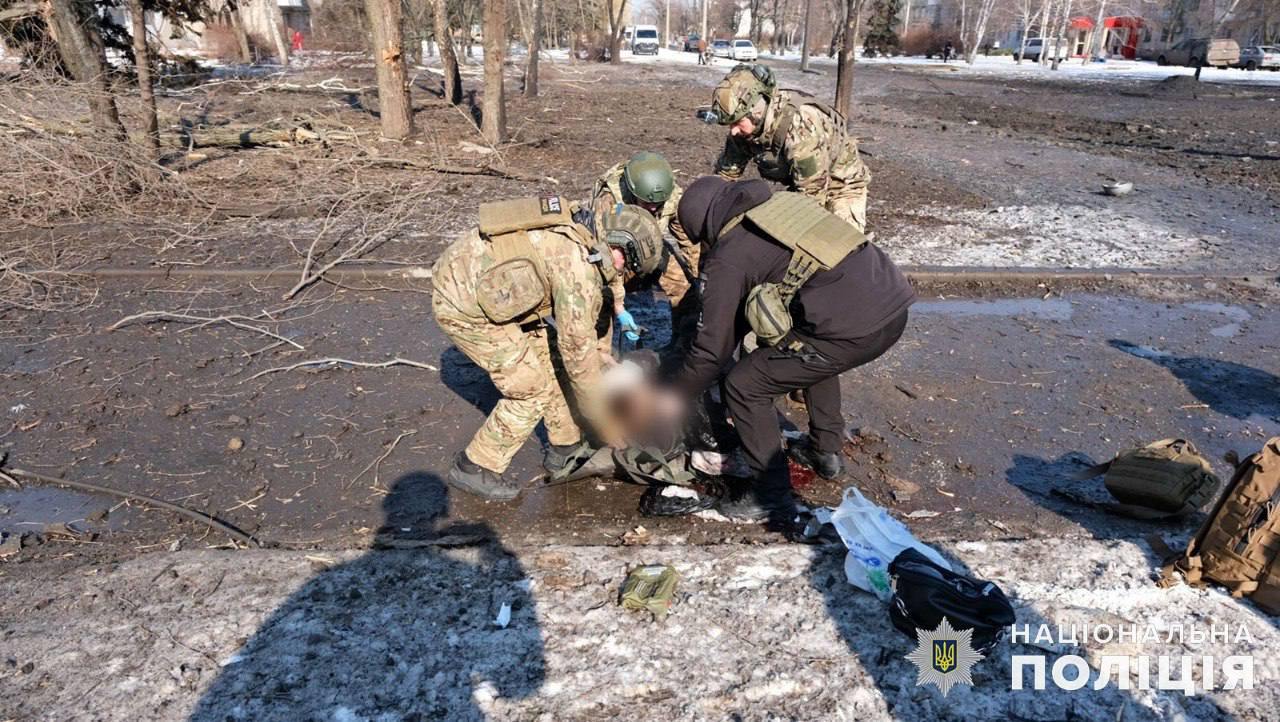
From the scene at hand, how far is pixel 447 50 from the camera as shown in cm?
1574

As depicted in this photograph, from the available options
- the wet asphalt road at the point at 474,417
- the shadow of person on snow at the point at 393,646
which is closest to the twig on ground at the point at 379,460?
the wet asphalt road at the point at 474,417

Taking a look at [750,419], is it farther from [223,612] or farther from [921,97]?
[921,97]

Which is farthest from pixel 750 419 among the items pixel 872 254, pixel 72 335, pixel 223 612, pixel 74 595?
pixel 72 335

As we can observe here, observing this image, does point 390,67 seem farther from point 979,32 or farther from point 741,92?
point 979,32

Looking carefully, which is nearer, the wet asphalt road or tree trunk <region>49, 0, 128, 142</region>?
the wet asphalt road

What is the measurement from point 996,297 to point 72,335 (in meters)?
6.99

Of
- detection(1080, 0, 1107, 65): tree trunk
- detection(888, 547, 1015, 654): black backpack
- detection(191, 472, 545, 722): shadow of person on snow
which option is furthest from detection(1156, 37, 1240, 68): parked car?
detection(191, 472, 545, 722): shadow of person on snow

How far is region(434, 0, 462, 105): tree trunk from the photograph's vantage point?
1533cm

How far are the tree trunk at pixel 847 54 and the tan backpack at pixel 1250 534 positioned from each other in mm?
7575

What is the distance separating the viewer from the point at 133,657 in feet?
8.36

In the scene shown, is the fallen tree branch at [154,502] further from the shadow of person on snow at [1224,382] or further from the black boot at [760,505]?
the shadow of person on snow at [1224,382]

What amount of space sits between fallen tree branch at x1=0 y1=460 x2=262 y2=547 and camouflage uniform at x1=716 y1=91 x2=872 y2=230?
12.4 ft

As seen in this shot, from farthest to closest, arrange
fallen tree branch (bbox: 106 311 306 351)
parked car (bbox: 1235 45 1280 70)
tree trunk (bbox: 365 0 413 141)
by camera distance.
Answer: parked car (bbox: 1235 45 1280 70), tree trunk (bbox: 365 0 413 141), fallen tree branch (bbox: 106 311 306 351)

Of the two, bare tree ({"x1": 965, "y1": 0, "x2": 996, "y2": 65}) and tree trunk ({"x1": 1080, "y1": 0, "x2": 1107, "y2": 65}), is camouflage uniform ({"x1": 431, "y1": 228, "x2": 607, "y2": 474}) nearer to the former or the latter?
bare tree ({"x1": 965, "y1": 0, "x2": 996, "y2": 65})
